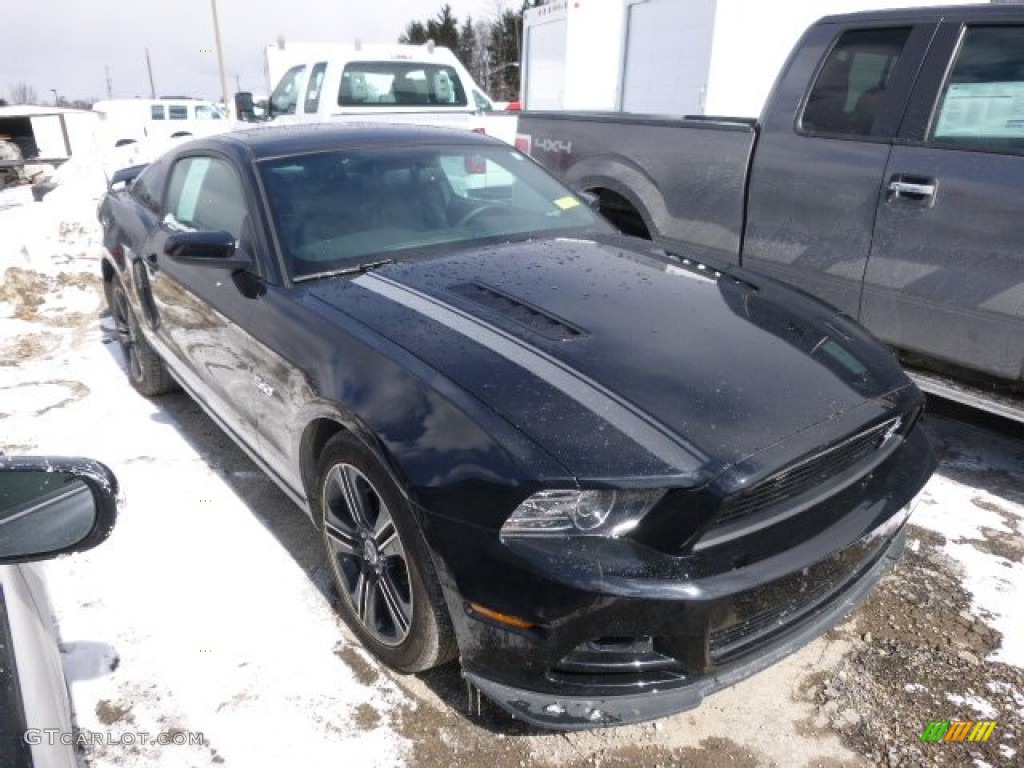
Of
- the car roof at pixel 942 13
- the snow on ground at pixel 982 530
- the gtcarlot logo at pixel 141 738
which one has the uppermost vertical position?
the car roof at pixel 942 13

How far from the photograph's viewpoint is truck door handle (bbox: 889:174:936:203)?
3.29m

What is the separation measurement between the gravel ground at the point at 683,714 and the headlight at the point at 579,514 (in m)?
0.77

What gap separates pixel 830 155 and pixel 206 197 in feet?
9.80

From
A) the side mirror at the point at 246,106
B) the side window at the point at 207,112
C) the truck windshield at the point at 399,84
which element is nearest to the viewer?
the truck windshield at the point at 399,84

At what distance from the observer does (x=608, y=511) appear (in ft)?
6.01

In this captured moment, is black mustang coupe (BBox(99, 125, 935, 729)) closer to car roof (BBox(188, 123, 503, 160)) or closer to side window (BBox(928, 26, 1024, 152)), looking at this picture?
car roof (BBox(188, 123, 503, 160))

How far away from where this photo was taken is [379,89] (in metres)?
9.23

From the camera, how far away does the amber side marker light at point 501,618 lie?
5.98ft

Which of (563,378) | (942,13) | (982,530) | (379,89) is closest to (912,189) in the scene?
(942,13)

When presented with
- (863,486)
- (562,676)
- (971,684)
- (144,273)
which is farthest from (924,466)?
(144,273)

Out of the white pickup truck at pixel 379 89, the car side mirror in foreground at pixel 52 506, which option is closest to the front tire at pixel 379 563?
the car side mirror in foreground at pixel 52 506

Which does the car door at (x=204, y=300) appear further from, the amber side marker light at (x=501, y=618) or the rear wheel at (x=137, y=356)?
the amber side marker light at (x=501, y=618)

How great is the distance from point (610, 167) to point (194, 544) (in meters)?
3.16

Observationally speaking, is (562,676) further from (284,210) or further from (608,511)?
(284,210)
